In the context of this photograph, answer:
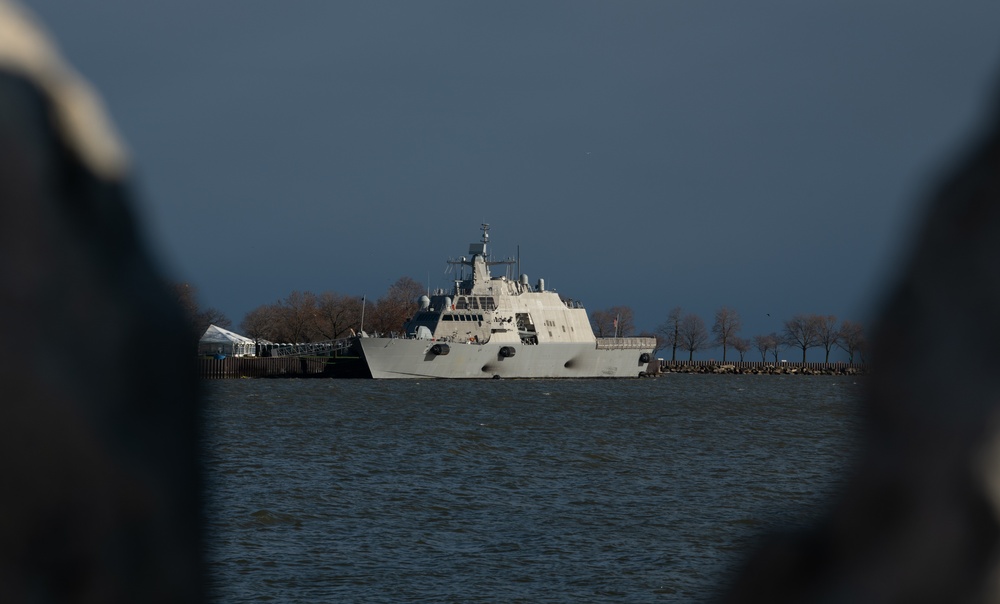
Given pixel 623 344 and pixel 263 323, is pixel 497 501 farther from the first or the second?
pixel 263 323

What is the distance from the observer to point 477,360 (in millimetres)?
60406

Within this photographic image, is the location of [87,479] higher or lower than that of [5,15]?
lower

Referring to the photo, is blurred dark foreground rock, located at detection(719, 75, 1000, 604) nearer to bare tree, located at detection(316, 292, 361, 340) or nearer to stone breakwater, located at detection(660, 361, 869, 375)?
bare tree, located at detection(316, 292, 361, 340)

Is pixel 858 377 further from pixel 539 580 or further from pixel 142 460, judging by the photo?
pixel 539 580

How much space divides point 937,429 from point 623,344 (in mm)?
71255

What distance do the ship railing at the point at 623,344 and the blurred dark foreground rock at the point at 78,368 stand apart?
223ft

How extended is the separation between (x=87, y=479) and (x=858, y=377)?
1.97 ft

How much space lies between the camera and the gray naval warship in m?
58.8

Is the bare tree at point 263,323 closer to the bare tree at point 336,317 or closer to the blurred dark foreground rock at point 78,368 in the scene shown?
the bare tree at point 336,317

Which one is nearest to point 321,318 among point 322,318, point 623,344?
point 322,318

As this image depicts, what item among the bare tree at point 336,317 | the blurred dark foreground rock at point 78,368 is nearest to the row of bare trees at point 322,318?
the bare tree at point 336,317

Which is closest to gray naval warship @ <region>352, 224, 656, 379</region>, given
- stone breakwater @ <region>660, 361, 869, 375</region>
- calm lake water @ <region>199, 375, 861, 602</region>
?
calm lake water @ <region>199, 375, 861, 602</region>

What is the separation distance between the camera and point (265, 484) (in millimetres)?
18094

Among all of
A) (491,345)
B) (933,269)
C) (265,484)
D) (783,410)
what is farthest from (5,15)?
(491,345)
